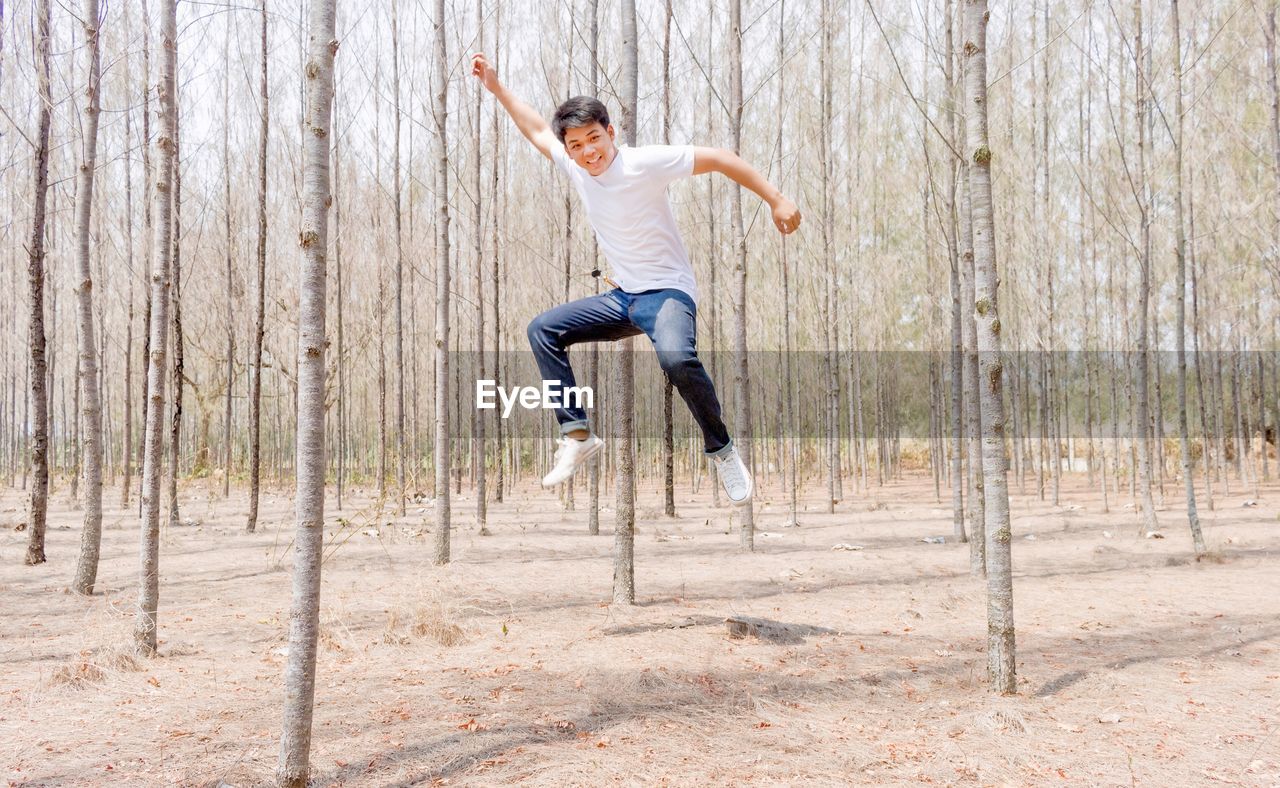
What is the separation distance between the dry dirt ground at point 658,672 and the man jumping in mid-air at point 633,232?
168cm

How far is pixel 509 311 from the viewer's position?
63.6ft

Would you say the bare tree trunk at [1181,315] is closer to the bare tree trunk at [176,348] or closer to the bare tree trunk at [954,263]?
Answer: the bare tree trunk at [954,263]

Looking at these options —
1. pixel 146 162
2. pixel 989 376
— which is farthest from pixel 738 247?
pixel 146 162

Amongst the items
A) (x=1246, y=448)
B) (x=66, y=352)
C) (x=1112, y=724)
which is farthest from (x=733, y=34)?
(x=66, y=352)

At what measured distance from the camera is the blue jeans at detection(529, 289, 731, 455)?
10.4 feet

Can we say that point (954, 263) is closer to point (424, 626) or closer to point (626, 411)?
point (626, 411)

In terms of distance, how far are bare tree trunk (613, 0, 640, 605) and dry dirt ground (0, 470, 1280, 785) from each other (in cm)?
30

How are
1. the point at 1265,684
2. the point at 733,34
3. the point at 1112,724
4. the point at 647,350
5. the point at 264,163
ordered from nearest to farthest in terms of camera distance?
→ the point at 1112,724
the point at 1265,684
the point at 733,34
the point at 264,163
the point at 647,350

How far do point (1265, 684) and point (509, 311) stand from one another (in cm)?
1652

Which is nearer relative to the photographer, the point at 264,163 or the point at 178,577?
the point at 178,577

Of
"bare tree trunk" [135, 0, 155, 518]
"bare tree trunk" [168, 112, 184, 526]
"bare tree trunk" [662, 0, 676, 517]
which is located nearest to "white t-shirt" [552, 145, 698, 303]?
"bare tree trunk" [135, 0, 155, 518]

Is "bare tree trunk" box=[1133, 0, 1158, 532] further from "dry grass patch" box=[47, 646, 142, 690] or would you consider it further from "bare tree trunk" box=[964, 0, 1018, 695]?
"dry grass patch" box=[47, 646, 142, 690]

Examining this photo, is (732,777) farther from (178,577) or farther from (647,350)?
(647,350)

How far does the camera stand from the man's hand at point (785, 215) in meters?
3.08
